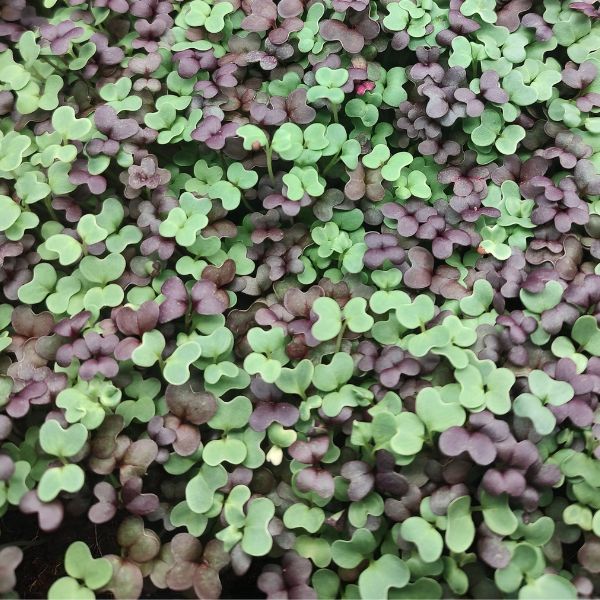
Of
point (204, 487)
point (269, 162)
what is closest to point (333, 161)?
point (269, 162)

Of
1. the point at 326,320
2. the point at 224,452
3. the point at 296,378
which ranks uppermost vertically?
the point at 326,320

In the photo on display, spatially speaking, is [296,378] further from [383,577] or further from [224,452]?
[383,577]

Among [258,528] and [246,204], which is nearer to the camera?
[258,528]

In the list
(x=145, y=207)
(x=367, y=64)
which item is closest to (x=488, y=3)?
(x=367, y=64)

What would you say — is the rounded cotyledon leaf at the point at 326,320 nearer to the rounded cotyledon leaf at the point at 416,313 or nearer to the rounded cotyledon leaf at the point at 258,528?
the rounded cotyledon leaf at the point at 416,313

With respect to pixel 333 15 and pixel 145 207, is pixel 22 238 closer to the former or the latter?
pixel 145 207

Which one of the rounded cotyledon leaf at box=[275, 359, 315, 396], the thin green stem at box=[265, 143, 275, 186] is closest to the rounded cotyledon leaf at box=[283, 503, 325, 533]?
the rounded cotyledon leaf at box=[275, 359, 315, 396]

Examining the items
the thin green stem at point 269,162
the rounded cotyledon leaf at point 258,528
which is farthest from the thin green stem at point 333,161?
the rounded cotyledon leaf at point 258,528
